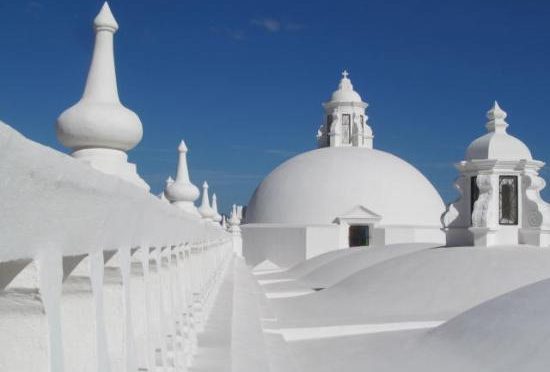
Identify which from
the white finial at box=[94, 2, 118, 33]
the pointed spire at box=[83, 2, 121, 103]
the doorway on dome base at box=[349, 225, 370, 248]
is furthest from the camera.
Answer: the doorway on dome base at box=[349, 225, 370, 248]

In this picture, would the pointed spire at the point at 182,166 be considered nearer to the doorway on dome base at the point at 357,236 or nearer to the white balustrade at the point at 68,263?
the white balustrade at the point at 68,263

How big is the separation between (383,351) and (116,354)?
7.96 m

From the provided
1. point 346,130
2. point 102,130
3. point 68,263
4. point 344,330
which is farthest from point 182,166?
point 346,130

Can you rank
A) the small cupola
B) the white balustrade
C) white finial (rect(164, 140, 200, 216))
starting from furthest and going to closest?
1. the small cupola
2. white finial (rect(164, 140, 200, 216))
3. the white balustrade

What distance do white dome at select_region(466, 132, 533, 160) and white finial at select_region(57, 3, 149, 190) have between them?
15.4 m

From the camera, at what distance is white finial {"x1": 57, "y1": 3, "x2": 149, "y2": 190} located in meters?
2.93

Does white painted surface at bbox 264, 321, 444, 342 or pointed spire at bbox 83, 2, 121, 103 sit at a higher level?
pointed spire at bbox 83, 2, 121, 103

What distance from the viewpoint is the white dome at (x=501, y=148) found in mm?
17184

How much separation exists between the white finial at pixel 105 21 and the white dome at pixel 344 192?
2752 centimetres

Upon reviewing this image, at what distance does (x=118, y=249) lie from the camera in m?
1.76

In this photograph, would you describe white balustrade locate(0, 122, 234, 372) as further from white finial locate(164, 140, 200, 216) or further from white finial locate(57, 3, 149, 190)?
white finial locate(164, 140, 200, 216)

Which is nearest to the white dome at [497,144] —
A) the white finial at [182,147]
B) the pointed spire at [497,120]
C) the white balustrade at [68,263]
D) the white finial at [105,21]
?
the pointed spire at [497,120]

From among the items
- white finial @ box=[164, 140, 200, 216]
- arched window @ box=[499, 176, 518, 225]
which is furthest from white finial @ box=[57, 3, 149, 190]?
arched window @ box=[499, 176, 518, 225]

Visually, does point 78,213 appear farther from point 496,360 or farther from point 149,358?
point 496,360
